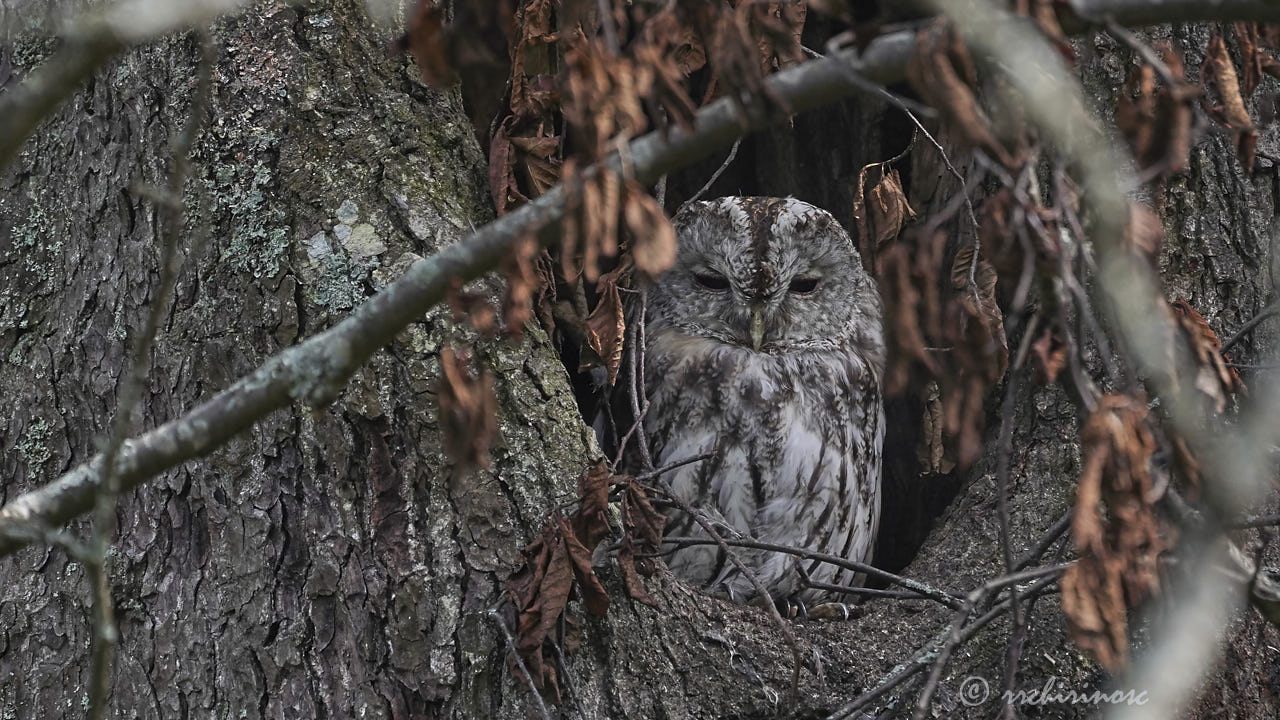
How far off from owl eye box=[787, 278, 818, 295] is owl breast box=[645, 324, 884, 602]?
0.60 feet

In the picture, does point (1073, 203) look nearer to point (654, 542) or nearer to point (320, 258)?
point (654, 542)

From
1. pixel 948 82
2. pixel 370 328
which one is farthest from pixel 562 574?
pixel 948 82

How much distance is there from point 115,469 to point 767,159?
3.17 meters

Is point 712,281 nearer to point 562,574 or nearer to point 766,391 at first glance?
point 766,391

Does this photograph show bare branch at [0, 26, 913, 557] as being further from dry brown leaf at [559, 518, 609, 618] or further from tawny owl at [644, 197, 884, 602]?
tawny owl at [644, 197, 884, 602]

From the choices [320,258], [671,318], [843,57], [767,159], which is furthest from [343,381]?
[767,159]

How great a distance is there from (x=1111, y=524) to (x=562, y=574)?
103 centimetres

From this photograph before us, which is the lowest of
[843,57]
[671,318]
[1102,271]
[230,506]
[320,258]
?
[671,318]

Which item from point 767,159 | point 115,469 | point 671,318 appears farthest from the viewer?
point 767,159

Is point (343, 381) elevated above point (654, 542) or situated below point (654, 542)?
above

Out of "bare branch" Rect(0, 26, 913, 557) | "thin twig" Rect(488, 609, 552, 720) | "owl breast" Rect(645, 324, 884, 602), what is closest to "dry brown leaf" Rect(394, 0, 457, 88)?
"bare branch" Rect(0, 26, 913, 557)

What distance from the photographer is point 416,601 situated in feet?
7.12

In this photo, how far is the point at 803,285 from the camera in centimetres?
352

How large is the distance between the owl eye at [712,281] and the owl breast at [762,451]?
158 mm
